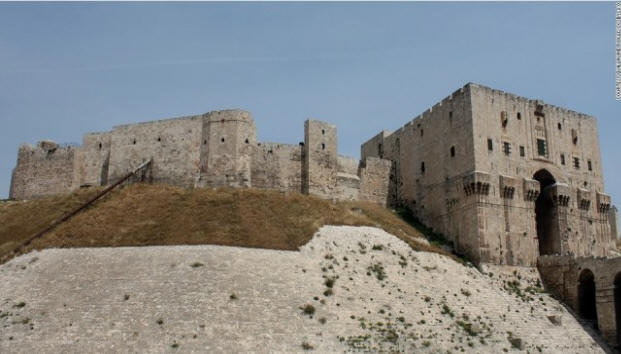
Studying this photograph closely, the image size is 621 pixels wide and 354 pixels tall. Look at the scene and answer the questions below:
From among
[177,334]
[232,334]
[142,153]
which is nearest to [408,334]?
[232,334]

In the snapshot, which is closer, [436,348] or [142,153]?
[436,348]

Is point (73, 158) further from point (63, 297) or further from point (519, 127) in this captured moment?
point (519, 127)

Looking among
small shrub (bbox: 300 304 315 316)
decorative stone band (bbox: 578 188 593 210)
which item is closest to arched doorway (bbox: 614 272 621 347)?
decorative stone band (bbox: 578 188 593 210)

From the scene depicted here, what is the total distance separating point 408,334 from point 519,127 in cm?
2295

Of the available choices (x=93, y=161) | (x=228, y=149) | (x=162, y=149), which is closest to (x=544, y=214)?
(x=228, y=149)

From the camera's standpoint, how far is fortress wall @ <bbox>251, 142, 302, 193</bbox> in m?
44.8

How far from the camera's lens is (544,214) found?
46.7 meters

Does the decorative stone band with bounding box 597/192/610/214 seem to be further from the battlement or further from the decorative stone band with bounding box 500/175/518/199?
the battlement

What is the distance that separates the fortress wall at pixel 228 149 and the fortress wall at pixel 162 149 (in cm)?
91

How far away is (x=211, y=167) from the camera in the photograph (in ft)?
145

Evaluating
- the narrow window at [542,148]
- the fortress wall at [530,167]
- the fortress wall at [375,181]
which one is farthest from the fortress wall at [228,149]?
the narrow window at [542,148]

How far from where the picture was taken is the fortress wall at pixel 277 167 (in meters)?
44.8

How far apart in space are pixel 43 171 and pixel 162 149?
9.99m

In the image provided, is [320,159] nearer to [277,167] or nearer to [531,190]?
[277,167]
